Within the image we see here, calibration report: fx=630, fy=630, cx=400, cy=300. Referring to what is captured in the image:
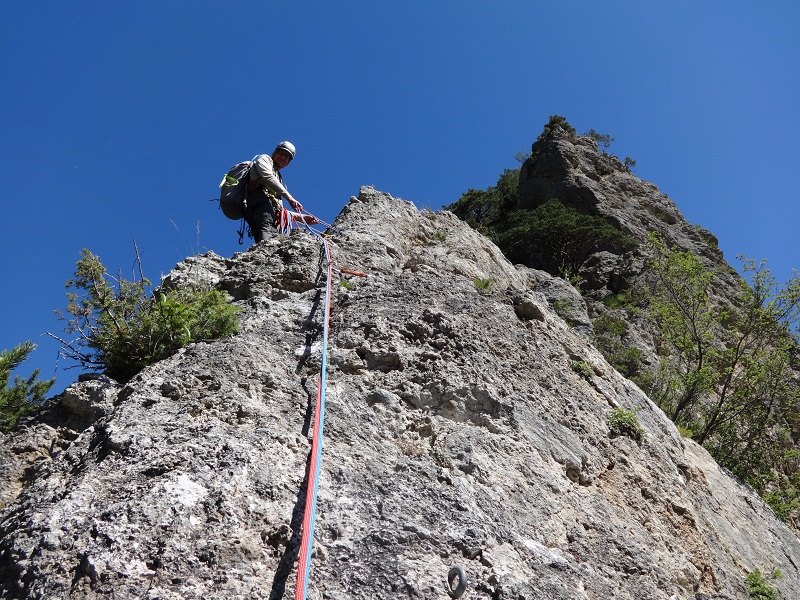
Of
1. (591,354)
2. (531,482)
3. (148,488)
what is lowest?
(148,488)

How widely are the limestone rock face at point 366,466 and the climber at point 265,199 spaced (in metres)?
1.16

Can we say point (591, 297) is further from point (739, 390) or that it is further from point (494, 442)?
point (494, 442)

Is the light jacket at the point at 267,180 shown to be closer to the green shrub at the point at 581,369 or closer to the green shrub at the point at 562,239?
the green shrub at the point at 581,369

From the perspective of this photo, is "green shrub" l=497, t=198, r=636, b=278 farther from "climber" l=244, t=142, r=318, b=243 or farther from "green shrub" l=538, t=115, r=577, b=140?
"climber" l=244, t=142, r=318, b=243

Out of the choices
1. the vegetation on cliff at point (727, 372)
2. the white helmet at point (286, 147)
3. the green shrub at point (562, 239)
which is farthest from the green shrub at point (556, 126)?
the white helmet at point (286, 147)

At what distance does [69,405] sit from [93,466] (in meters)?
1.08

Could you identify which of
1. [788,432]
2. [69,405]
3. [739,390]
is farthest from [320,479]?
[788,432]

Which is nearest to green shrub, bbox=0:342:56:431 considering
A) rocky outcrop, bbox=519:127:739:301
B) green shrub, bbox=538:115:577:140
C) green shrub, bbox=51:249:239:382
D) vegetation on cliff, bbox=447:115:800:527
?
green shrub, bbox=51:249:239:382

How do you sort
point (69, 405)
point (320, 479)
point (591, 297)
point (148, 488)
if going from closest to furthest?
point (148, 488)
point (320, 479)
point (69, 405)
point (591, 297)

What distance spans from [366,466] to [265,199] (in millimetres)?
4823

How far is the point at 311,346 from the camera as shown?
5.19 metres

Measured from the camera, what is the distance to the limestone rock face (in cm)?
326

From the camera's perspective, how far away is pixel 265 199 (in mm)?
8086

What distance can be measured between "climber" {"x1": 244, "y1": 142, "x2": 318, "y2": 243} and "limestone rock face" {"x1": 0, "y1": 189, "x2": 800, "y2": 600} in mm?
1155
